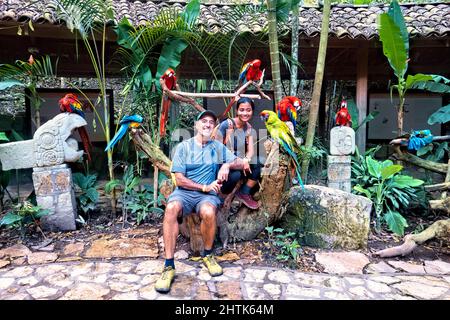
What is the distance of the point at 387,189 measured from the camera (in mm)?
4141

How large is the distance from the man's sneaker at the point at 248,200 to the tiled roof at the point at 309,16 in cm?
236

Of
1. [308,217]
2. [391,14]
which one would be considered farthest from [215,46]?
[308,217]

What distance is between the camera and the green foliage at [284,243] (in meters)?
3.04

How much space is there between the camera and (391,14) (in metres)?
4.16

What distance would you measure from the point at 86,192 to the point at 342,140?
11.8ft

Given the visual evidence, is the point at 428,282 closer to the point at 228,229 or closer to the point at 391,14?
the point at 228,229

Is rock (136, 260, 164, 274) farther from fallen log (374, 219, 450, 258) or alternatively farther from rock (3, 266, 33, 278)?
fallen log (374, 219, 450, 258)

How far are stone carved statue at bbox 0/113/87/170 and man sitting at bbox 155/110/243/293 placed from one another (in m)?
1.75

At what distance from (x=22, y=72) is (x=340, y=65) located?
6024 mm

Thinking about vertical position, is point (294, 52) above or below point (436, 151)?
above

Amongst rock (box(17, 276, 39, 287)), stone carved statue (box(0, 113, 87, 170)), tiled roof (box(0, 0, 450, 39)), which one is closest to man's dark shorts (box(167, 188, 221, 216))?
rock (box(17, 276, 39, 287))

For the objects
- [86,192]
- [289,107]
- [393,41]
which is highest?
[393,41]

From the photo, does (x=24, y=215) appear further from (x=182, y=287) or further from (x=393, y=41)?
(x=393, y=41)

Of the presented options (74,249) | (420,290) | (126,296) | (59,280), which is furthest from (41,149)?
(420,290)
